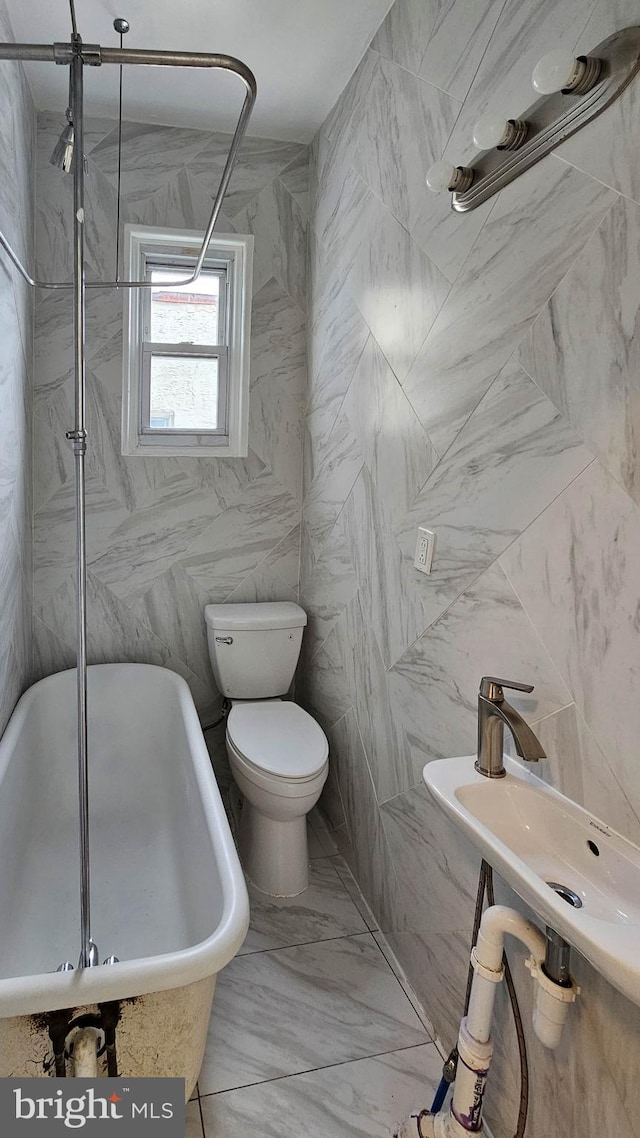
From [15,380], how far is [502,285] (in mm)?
1612

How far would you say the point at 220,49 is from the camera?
2.25 metres

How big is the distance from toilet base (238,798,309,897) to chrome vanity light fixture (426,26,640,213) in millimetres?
1874

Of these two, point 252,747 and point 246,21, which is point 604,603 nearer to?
point 252,747

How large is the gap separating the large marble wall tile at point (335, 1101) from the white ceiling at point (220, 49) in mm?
2809

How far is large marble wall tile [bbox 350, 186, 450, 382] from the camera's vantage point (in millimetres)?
1854

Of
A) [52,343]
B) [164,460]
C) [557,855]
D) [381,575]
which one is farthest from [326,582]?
[557,855]

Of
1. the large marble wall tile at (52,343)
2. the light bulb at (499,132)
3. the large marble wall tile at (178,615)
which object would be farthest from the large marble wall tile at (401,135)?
the large marble wall tile at (178,615)

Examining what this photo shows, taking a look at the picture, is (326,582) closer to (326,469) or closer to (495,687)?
(326,469)

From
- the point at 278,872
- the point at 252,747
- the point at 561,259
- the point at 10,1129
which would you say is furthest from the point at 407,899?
the point at 561,259

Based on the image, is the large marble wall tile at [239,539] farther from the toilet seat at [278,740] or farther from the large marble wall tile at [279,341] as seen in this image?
the toilet seat at [278,740]

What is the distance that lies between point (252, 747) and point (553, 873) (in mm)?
1293

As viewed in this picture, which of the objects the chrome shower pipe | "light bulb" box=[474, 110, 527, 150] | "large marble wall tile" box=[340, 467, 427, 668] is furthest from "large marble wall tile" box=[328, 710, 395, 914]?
"light bulb" box=[474, 110, 527, 150]

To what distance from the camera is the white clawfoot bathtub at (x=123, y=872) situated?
4.13 ft

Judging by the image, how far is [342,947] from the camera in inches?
83.9
